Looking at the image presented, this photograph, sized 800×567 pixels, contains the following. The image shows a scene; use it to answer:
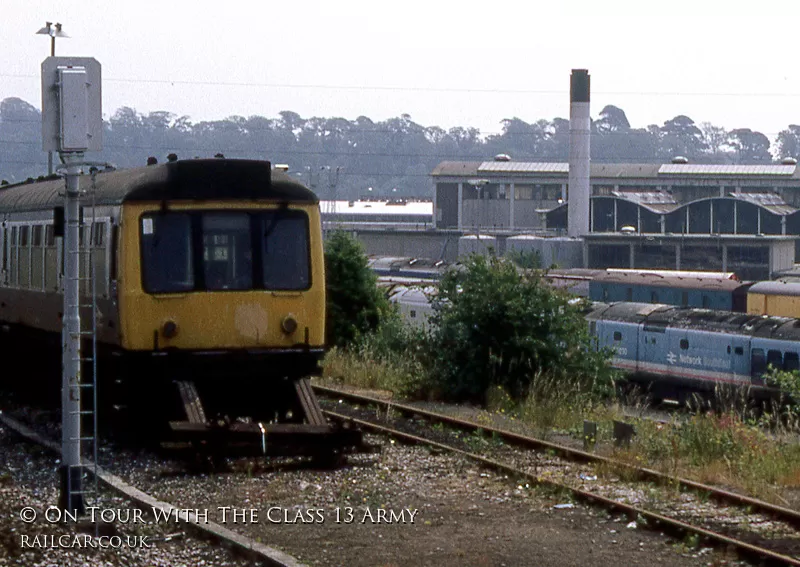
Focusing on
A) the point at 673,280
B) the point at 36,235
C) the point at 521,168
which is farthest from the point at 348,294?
the point at 521,168

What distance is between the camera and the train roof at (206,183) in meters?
12.5

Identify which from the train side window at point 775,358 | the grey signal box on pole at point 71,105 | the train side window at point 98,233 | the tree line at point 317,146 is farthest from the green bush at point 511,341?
the tree line at point 317,146

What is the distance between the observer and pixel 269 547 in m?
8.65

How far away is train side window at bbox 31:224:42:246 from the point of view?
15.3 meters

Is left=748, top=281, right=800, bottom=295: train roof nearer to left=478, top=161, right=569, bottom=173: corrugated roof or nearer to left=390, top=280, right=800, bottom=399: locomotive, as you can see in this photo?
left=390, top=280, right=800, bottom=399: locomotive

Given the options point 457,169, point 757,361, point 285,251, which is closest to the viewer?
point 285,251

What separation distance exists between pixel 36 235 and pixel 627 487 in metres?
8.10

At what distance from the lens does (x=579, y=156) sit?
256ft

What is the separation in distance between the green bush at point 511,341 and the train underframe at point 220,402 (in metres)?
4.14

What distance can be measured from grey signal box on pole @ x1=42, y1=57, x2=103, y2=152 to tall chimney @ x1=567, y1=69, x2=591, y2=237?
217 ft

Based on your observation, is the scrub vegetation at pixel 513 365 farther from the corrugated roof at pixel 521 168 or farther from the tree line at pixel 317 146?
the tree line at pixel 317 146

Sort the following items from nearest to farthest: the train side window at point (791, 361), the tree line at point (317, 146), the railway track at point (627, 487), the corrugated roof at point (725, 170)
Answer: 1. the railway track at point (627, 487)
2. the train side window at point (791, 361)
3. the corrugated roof at point (725, 170)
4. the tree line at point (317, 146)

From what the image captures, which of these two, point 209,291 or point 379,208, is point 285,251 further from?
point 379,208

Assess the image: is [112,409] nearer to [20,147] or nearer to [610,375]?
[610,375]
